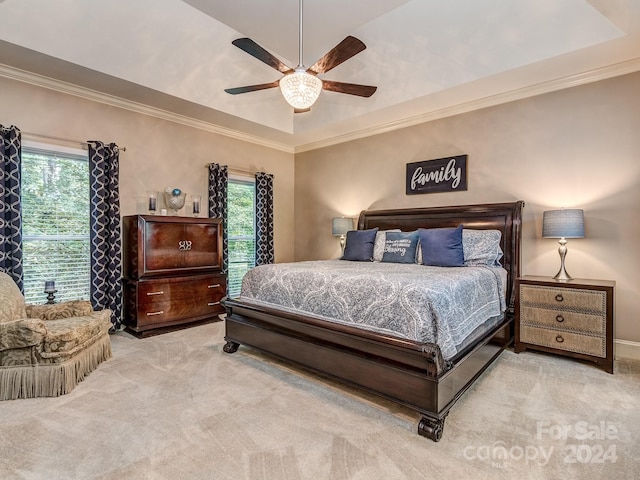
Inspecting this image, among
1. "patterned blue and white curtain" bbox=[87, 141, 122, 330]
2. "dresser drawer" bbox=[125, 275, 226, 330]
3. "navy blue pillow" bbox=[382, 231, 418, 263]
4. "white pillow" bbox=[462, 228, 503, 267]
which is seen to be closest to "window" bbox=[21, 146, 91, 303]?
"patterned blue and white curtain" bbox=[87, 141, 122, 330]

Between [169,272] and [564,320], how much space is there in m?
4.25

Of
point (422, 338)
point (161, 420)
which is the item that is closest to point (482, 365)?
point (422, 338)

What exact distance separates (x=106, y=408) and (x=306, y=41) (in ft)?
14.3

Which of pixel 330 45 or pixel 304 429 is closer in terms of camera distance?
pixel 304 429

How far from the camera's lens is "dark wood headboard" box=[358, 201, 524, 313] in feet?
12.1

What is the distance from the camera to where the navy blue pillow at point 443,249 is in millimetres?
3498

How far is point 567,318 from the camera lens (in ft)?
10.0

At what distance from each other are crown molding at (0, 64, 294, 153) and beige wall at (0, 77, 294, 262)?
0.17 feet

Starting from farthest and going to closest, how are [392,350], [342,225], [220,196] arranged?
[342,225], [220,196], [392,350]

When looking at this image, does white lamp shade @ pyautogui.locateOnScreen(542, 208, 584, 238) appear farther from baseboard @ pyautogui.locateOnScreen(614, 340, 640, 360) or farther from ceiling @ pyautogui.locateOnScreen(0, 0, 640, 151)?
ceiling @ pyautogui.locateOnScreen(0, 0, 640, 151)

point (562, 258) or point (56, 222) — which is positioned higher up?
point (56, 222)

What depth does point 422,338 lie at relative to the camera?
2.06 m

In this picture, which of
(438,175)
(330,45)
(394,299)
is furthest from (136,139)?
(438,175)

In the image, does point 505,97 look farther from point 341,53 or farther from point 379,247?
point 341,53
